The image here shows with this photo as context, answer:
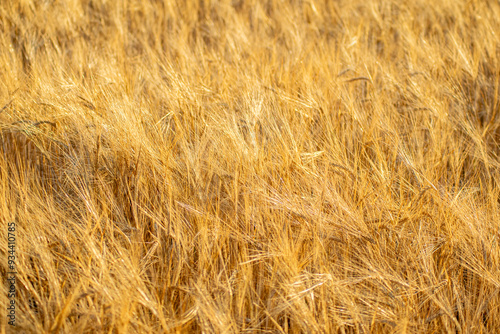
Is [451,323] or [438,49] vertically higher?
[438,49]

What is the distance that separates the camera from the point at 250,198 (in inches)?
52.2

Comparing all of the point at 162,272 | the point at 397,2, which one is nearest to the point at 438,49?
the point at 397,2

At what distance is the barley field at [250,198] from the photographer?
1075 mm

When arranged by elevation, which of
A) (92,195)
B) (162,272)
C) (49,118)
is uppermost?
(49,118)

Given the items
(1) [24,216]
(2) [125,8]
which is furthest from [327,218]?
(2) [125,8]

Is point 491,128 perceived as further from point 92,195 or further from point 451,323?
point 92,195

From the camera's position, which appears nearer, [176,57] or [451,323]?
[451,323]

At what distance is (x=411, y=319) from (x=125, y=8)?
2514 mm

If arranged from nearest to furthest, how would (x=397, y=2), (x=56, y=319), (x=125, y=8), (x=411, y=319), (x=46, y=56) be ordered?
(x=56, y=319)
(x=411, y=319)
(x=46, y=56)
(x=125, y=8)
(x=397, y=2)

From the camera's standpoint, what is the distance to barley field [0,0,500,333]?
108 cm

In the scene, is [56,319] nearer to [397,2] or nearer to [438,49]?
[438,49]

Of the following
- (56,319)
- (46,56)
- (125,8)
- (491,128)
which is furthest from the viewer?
(125,8)

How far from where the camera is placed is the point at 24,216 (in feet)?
4.01

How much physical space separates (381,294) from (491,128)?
1.11m
